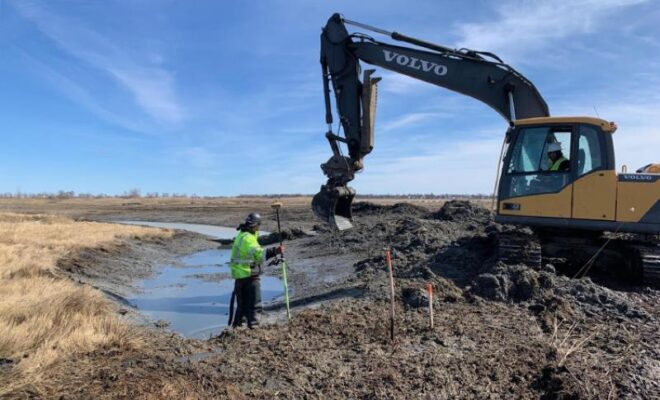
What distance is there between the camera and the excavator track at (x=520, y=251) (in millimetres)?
9438

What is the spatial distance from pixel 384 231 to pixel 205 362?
14.0 metres

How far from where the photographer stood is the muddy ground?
16.6ft

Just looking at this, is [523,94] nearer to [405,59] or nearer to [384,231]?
[405,59]

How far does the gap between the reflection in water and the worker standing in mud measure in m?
1.12

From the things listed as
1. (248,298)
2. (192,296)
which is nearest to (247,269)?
(248,298)

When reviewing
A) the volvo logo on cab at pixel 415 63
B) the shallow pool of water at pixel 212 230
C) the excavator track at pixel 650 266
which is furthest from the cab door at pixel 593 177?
the shallow pool of water at pixel 212 230

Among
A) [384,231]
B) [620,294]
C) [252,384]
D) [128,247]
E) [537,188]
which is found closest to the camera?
[252,384]

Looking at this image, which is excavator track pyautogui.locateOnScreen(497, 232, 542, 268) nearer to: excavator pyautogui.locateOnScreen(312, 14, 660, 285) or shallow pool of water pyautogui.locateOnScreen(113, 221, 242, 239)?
excavator pyautogui.locateOnScreen(312, 14, 660, 285)

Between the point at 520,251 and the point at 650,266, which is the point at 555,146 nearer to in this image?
the point at 520,251

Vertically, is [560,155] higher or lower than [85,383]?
higher

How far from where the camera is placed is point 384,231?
19.2 metres

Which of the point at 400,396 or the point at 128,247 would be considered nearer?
the point at 400,396

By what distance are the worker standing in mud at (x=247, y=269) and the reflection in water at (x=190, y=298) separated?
1.12 metres

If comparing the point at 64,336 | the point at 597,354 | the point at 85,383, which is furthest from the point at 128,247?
the point at 597,354
